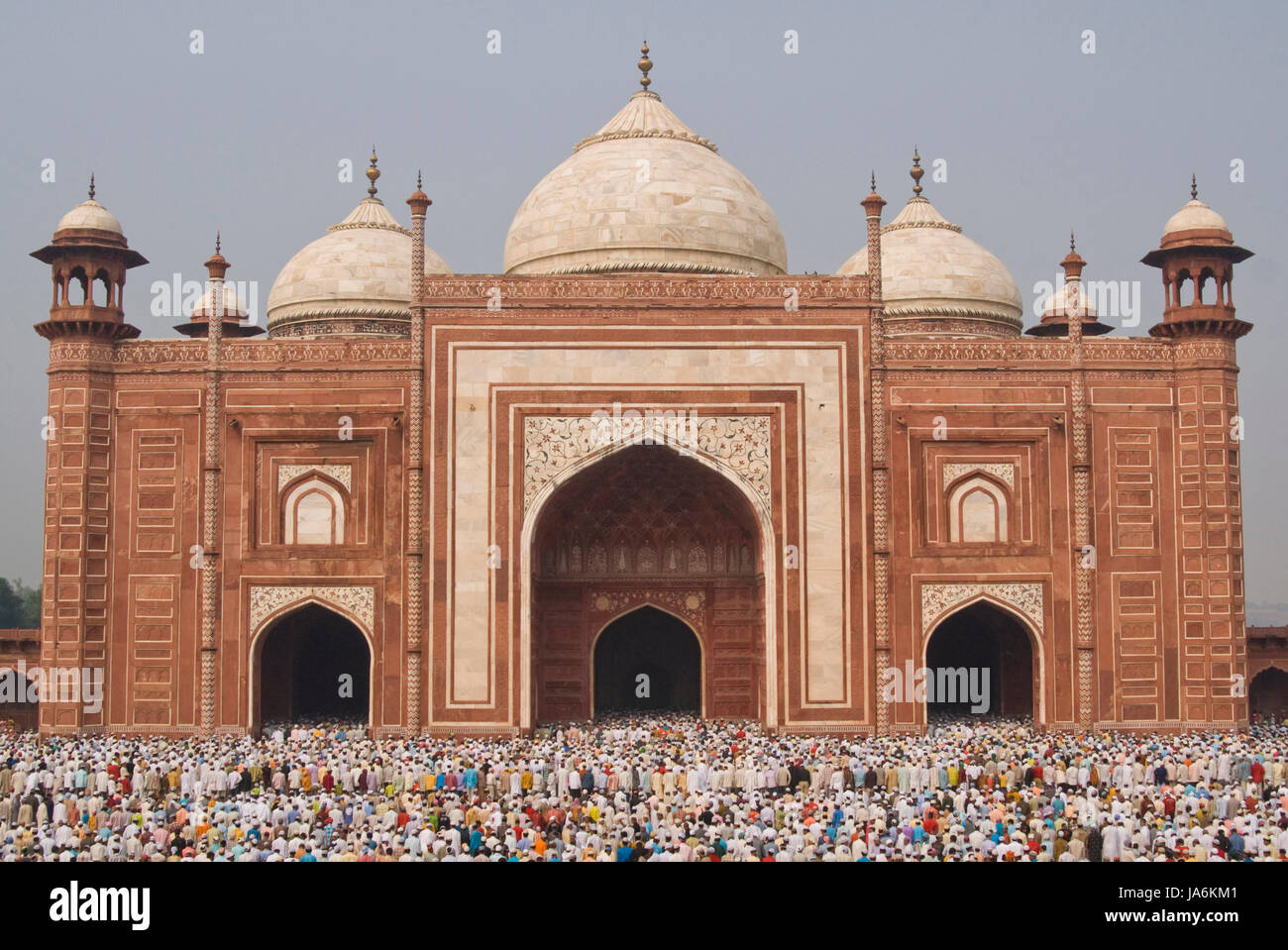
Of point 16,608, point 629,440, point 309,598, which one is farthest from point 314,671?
point 16,608

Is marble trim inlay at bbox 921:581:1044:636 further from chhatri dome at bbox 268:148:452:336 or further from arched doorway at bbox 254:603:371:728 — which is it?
chhatri dome at bbox 268:148:452:336

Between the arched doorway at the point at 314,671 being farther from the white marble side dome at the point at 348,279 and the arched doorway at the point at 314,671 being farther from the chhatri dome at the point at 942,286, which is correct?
the chhatri dome at the point at 942,286

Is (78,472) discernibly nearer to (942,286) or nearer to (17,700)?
(17,700)

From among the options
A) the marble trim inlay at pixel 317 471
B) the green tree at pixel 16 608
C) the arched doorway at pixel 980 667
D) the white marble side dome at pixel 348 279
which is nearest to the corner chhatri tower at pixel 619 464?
the marble trim inlay at pixel 317 471

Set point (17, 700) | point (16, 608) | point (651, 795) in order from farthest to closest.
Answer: point (16, 608), point (17, 700), point (651, 795)

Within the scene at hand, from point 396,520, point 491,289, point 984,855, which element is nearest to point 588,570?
point 396,520

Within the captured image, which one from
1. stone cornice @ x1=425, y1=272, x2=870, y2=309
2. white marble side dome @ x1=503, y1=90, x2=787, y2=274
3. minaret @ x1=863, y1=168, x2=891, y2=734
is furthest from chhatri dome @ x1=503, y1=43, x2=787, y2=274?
minaret @ x1=863, y1=168, x2=891, y2=734

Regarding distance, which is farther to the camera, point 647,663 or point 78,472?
point 647,663
